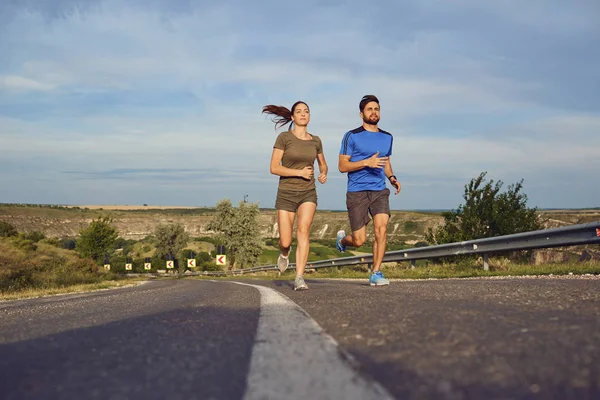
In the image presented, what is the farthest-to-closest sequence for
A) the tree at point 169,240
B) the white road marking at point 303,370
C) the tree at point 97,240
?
1. the tree at point 169,240
2. the tree at point 97,240
3. the white road marking at point 303,370

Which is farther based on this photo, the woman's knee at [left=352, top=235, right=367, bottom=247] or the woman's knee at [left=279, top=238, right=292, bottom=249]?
the woman's knee at [left=352, top=235, right=367, bottom=247]

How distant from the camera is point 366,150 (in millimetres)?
7598

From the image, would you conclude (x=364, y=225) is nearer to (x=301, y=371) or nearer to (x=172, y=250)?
(x=301, y=371)

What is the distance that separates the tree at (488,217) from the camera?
20.8 metres

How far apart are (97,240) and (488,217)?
66979 millimetres

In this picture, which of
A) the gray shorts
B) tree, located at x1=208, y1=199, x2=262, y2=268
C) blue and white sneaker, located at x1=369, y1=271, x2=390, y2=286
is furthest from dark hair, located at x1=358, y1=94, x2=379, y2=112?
tree, located at x1=208, y1=199, x2=262, y2=268

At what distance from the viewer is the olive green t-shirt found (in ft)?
23.6

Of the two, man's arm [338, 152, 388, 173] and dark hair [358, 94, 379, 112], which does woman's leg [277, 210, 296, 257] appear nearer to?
man's arm [338, 152, 388, 173]

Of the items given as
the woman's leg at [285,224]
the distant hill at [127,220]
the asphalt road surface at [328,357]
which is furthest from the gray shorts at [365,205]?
the distant hill at [127,220]

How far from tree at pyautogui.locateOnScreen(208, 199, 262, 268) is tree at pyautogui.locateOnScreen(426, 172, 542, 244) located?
39.4 meters

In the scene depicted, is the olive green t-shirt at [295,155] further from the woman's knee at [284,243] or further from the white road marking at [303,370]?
the white road marking at [303,370]

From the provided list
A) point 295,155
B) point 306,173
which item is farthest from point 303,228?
point 295,155

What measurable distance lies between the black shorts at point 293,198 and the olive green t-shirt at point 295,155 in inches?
2.1

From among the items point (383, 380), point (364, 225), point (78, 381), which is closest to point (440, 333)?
point (383, 380)
